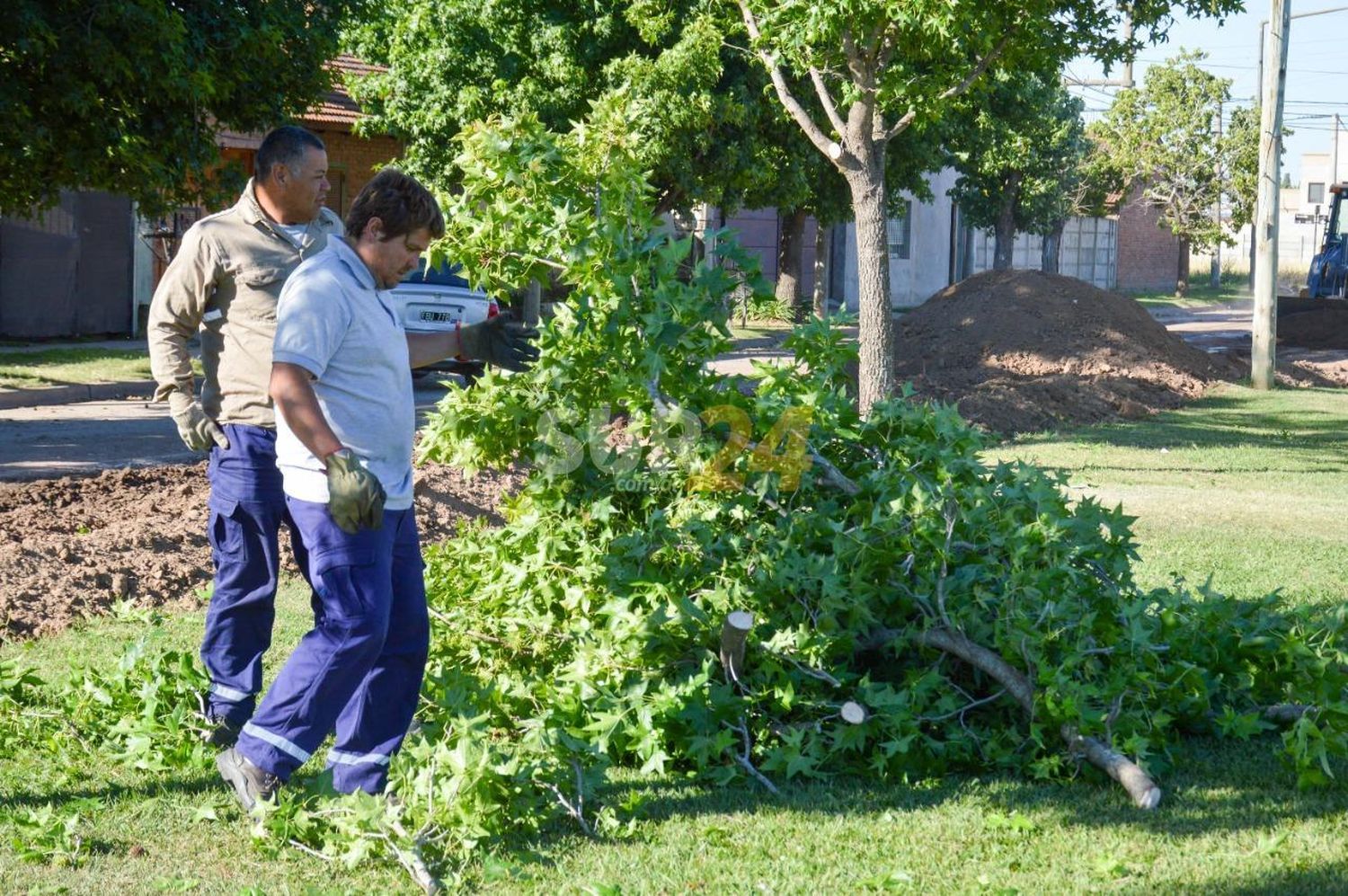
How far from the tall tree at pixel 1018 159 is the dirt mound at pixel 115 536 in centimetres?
2209

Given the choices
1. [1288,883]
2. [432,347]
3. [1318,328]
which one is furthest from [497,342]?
[1318,328]

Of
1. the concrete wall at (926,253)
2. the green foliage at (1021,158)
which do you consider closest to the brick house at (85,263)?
the green foliage at (1021,158)

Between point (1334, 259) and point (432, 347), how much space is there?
99.3 ft

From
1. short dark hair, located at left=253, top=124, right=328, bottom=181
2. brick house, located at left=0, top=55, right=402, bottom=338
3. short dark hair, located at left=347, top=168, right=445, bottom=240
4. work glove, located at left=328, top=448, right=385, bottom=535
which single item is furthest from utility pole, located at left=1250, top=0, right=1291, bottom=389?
work glove, located at left=328, top=448, right=385, bottom=535

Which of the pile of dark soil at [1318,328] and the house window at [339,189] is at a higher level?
the house window at [339,189]

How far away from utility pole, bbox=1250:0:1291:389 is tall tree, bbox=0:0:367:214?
41.8ft

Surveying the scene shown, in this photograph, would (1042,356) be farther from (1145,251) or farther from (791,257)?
(1145,251)

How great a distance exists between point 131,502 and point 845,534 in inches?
224

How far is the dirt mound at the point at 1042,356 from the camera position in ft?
54.6

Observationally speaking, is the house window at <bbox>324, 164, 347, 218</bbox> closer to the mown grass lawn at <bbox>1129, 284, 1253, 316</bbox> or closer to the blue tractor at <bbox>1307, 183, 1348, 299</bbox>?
the blue tractor at <bbox>1307, 183, 1348, 299</bbox>

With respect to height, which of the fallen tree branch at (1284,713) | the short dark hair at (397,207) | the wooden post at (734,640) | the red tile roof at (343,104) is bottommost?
the fallen tree branch at (1284,713)

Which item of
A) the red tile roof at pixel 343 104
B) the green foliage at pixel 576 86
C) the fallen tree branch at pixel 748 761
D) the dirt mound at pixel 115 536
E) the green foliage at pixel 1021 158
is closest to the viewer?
the fallen tree branch at pixel 748 761

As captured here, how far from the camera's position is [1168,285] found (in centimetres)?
6197

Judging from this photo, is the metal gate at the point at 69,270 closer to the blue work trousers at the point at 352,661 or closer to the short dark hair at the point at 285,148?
the short dark hair at the point at 285,148
